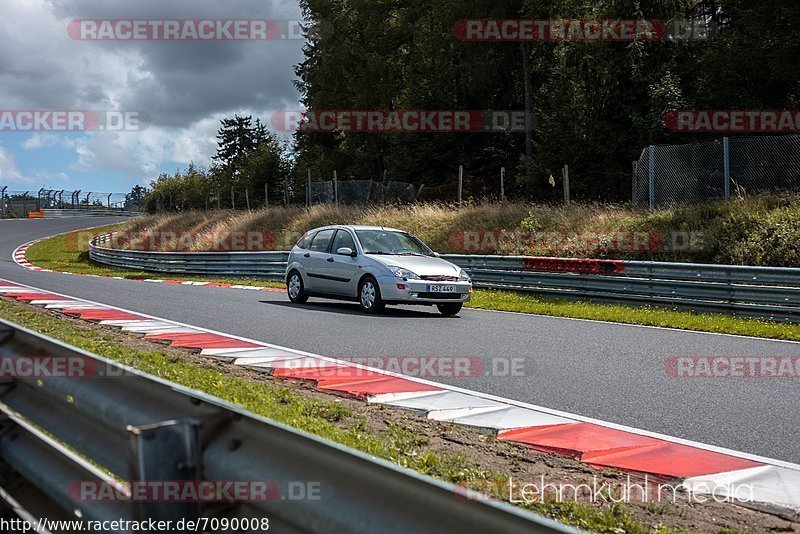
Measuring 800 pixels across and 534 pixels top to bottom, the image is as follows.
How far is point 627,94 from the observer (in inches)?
1048

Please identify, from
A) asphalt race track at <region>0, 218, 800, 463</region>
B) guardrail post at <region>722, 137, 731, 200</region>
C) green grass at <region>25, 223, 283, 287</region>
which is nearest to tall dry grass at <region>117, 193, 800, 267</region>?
guardrail post at <region>722, 137, 731, 200</region>

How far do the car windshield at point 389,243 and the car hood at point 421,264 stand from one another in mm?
445

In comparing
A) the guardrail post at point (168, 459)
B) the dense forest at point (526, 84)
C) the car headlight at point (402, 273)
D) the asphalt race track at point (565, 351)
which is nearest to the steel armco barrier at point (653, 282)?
the asphalt race track at point (565, 351)

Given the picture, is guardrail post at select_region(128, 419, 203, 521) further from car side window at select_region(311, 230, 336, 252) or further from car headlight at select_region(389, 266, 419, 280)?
car side window at select_region(311, 230, 336, 252)

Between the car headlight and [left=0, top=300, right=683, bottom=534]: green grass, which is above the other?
the car headlight

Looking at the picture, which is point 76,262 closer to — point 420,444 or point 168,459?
point 420,444

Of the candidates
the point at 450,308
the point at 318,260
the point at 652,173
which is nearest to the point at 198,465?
the point at 450,308

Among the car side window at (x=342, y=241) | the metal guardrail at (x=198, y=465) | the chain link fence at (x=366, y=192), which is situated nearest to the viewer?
the metal guardrail at (x=198, y=465)

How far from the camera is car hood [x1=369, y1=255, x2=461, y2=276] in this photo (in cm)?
1314

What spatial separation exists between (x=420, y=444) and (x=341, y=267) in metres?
9.19

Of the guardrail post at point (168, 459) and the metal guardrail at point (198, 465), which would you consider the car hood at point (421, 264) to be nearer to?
the metal guardrail at point (198, 465)

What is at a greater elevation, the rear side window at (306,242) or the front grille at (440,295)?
the rear side window at (306,242)

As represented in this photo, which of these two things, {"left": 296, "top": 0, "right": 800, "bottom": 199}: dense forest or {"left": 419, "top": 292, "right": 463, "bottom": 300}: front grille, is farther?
{"left": 296, "top": 0, "right": 800, "bottom": 199}: dense forest

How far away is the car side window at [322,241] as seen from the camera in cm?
1500
